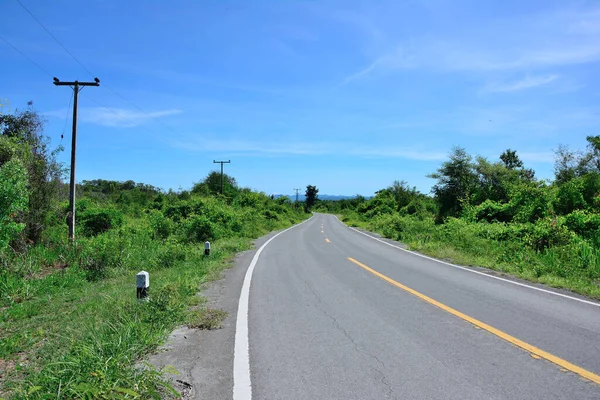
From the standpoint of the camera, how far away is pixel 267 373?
12.9 ft

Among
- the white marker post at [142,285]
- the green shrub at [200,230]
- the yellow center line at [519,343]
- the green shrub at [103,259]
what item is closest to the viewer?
the yellow center line at [519,343]

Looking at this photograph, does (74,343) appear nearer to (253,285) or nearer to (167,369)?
(167,369)

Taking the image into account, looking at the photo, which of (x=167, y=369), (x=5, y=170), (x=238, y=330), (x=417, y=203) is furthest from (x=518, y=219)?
(x=417, y=203)

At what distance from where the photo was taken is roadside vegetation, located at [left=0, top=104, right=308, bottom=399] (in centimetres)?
357

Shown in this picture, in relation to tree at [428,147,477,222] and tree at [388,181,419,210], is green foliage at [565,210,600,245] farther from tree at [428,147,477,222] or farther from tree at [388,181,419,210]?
tree at [388,181,419,210]

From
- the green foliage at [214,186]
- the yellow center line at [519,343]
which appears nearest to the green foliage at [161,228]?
the yellow center line at [519,343]

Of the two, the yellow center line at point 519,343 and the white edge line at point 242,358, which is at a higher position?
the yellow center line at point 519,343

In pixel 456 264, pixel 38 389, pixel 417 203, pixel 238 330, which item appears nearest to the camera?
pixel 38 389

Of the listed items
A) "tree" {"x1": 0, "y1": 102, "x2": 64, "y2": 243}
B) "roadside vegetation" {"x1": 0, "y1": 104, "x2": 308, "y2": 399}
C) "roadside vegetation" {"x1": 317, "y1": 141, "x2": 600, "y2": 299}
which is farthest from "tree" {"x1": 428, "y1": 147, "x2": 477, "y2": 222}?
"tree" {"x1": 0, "y1": 102, "x2": 64, "y2": 243}

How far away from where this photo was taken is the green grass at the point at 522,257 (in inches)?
373

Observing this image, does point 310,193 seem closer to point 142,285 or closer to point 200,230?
point 200,230

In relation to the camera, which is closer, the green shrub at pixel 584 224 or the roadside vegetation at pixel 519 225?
the roadside vegetation at pixel 519 225

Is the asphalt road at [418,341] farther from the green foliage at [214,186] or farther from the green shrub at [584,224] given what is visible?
the green foliage at [214,186]

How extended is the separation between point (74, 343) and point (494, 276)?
32.8 ft
